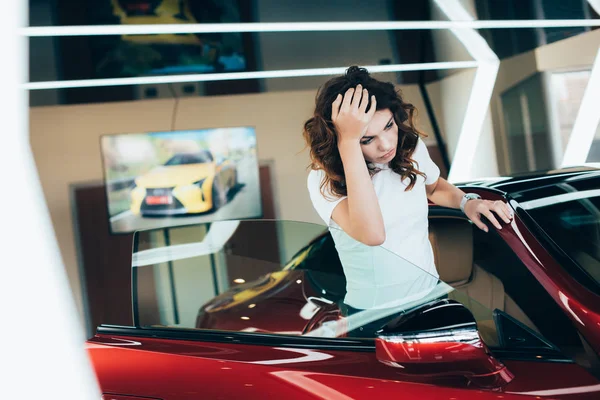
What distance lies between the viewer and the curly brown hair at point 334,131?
3.93 feet

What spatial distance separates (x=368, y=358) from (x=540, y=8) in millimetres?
4765

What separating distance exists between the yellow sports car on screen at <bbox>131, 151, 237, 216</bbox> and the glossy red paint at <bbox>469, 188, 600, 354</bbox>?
13.6 feet

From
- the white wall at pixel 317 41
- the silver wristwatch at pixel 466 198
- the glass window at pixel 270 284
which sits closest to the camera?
the glass window at pixel 270 284

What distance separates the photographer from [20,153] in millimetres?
5043

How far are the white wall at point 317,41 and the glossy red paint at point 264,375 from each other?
3.81 m

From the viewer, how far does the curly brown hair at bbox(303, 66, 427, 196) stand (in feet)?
3.93

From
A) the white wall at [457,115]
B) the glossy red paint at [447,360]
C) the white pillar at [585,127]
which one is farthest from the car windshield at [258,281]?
the white pillar at [585,127]

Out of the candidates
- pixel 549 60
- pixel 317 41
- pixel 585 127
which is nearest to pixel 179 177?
pixel 317 41

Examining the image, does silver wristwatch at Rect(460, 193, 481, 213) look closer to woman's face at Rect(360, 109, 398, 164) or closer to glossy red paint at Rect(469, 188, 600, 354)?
glossy red paint at Rect(469, 188, 600, 354)

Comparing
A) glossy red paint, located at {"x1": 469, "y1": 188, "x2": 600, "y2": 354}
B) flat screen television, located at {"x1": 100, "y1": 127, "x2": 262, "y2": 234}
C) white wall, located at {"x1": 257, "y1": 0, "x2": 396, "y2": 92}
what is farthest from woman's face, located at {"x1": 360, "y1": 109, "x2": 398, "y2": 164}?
flat screen television, located at {"x1": 100, "y1": 127, "x2": 262, "y2": 234}

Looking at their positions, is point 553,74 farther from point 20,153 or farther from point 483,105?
point 20,153

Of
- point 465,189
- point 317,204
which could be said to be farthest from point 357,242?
point 465,189

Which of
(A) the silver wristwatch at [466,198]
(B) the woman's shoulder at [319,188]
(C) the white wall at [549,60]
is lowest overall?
(A) the silver wristwatch at [466,198]

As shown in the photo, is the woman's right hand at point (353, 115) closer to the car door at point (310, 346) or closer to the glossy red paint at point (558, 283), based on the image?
the car door at point (310, 346)
